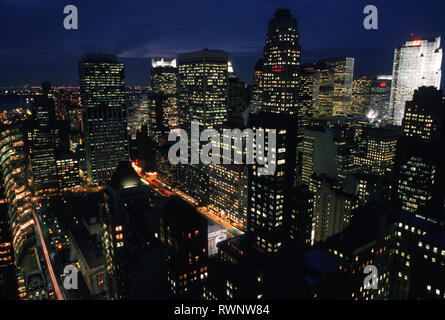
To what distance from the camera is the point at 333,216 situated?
84.4m

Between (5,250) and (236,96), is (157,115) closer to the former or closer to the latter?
(236,96)

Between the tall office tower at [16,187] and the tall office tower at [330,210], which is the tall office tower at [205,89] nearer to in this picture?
the tall office tower at [330,210]

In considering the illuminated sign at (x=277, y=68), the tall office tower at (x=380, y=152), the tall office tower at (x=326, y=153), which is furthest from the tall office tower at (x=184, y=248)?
the tall office tower at (x=380, y=152)

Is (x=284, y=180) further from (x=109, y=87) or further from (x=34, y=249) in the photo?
(x=109, y=87)

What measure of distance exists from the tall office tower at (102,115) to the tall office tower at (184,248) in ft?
309

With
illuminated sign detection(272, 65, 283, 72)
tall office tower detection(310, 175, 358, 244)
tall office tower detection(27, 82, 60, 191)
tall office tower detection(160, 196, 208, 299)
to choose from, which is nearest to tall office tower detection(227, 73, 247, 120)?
illuminated sign detection(272, 65, 283, 72)

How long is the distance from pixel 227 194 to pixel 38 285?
60922 mm

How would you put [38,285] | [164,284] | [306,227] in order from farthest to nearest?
[306,227]
[38,285]
[164,284]

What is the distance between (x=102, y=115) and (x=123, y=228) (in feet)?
303

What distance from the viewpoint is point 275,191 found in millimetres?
55812

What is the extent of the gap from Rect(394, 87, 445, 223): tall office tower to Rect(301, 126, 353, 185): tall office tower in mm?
40152
